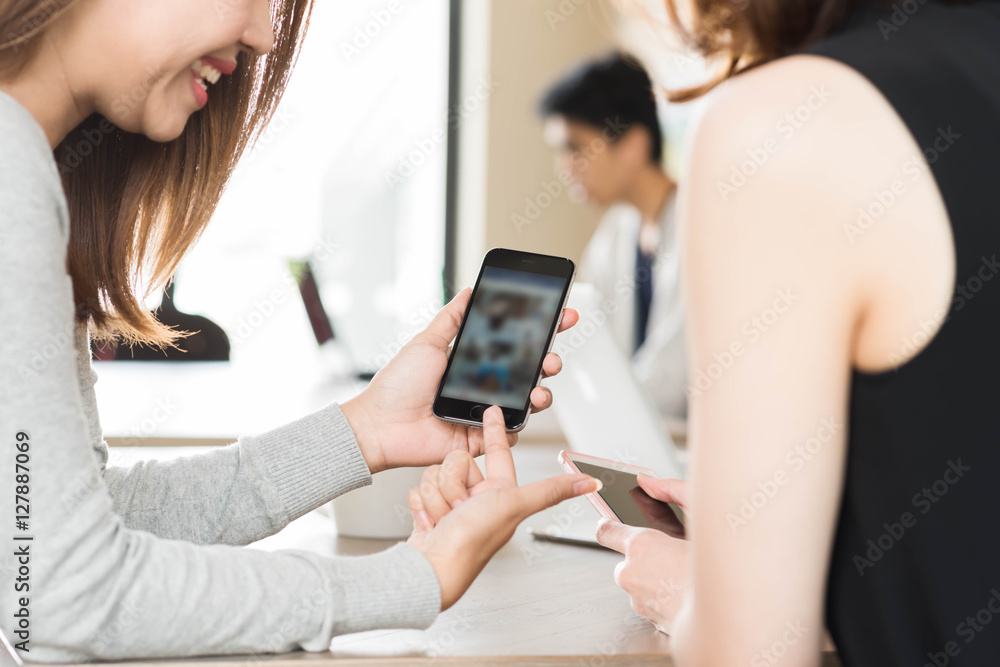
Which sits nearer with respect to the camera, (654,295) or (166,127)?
(166,127)

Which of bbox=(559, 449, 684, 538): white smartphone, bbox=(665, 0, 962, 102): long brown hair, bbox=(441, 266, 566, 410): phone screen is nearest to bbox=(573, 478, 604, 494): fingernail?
bbox=(559, 449, 684, 538): white smartphone

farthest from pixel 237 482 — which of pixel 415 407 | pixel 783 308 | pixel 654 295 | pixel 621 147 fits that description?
pixel 654 295

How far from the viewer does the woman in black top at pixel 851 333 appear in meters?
0.48

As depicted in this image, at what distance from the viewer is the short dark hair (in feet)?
9.12

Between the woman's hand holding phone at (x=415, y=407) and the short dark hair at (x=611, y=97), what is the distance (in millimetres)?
1985

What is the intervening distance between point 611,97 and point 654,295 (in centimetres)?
76

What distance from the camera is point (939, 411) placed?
0.51 metres

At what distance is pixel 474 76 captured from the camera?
3.69 m

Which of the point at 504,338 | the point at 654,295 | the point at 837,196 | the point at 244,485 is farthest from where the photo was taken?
the point at 654,295

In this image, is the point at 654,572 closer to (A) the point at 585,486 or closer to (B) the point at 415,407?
(A) the point at 585,486

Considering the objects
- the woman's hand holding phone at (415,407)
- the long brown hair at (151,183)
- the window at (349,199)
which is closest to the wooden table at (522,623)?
the woman's hand holding phone at (415,407)

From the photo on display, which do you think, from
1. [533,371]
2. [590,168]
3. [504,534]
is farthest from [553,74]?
[504,534]

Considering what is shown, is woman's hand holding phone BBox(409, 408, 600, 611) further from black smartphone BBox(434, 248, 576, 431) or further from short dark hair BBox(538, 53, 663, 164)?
short dark hair BBox(538, 53, 663, 164)

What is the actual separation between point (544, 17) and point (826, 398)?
3.34m
